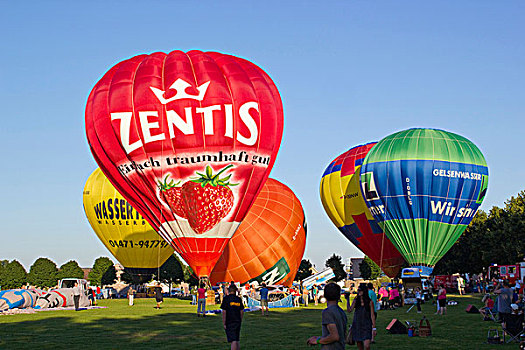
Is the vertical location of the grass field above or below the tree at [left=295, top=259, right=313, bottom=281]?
below

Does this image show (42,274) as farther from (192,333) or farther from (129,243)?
(192,333)

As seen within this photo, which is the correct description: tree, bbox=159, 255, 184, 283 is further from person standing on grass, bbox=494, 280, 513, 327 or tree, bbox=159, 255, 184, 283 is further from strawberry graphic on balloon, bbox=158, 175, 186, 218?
person standing on grass, bbox=494, 280, 513, 327

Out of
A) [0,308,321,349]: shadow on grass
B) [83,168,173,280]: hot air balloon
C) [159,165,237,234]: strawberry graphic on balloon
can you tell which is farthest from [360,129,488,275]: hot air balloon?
[83,168,173,280]: hot air balloon

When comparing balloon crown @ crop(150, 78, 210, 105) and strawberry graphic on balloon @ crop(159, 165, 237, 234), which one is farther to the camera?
strawberry graphic on balloon @ crop(159, 165, 237, 234)

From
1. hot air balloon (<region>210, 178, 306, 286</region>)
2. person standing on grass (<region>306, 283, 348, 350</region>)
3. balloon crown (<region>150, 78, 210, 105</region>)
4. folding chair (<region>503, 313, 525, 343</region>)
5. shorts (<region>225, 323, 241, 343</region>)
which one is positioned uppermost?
balloon crown (<region>150, 78, 210, 105</region>)

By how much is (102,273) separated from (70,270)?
20.4 ft

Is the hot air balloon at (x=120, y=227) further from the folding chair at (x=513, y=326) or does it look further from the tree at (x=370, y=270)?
the tree at (x=370, y=270)

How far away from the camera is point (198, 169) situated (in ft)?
109

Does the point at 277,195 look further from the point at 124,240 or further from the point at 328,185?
the point at 124,240

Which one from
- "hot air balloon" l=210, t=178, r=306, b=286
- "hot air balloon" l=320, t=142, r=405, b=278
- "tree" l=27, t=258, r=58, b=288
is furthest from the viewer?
"tree" l=27, t=258, r=58, b=288

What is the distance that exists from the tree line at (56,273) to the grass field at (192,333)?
7985 cm

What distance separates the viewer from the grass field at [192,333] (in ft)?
62.4

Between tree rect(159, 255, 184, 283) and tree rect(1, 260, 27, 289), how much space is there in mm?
25290

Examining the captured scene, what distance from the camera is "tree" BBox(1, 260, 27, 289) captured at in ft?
376
